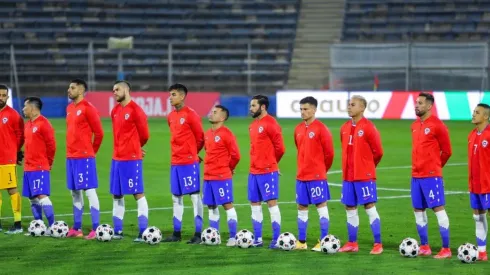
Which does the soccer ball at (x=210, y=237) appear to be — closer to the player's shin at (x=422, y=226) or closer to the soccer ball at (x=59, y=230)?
the soccer ball at (x=59, y=230)

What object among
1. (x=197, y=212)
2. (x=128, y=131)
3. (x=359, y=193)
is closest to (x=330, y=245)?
(x=359, y=193)

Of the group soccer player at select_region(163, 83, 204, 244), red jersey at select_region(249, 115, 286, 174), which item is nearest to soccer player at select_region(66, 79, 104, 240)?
soccer player at select_region(163, 83, 204, 244)

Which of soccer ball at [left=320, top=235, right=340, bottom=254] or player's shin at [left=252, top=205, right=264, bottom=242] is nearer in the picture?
soccer ball at [left=320, top=235, right=340, bottom=254]

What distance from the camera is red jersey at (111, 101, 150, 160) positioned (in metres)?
15.9

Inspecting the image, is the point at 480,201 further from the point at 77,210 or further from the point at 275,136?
the point at 77,210

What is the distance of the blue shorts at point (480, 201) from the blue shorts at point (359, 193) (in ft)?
4.41

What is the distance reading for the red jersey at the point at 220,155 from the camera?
15508mm

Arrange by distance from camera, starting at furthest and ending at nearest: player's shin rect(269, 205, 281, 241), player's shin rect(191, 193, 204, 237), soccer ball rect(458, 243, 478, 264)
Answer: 1. player's shin rect(191, 193, 204, 237)
2. player's shin rect(269, 205, 281, 241)
3. soccer ball rect(458, 243, 478, 264)

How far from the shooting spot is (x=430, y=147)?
1443cm

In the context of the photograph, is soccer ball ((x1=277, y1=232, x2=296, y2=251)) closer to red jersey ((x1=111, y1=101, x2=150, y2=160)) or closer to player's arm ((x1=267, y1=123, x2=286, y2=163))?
player's arm ((x1=267, y1=123, x2=286, y2=163))

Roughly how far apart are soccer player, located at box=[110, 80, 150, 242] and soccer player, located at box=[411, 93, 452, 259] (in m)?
4.20

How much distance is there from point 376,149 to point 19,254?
521 cm

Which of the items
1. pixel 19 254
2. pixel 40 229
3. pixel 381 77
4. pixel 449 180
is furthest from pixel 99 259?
pixel 381 77

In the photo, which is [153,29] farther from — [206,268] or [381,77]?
[206,268]
